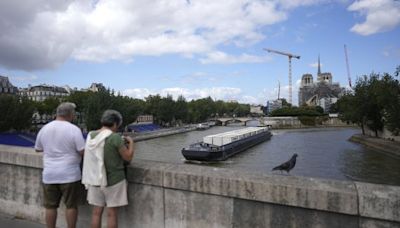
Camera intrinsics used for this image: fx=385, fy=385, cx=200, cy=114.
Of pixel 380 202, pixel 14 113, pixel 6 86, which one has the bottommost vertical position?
pixel 380 202

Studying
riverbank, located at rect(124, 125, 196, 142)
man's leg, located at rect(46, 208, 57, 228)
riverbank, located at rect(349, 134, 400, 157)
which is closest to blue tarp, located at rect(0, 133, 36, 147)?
riverbank, located at rect(124, 125, 196, 142)

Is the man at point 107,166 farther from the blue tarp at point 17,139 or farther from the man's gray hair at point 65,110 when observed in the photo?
the blue tarp at point 17,139

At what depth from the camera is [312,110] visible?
152 meters

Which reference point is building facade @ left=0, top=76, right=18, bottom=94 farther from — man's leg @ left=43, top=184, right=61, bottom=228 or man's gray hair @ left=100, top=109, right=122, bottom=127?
man's gray hair @ left=100, top=109, right=122, bottom=127

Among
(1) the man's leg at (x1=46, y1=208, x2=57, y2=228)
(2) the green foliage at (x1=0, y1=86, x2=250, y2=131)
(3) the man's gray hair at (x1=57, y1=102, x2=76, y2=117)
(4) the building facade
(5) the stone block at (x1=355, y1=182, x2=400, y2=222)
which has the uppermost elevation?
(4) the building facade

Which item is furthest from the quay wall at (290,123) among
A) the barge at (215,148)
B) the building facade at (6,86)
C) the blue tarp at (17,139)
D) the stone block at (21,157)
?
the stone block at (21,157)

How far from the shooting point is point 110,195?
14.9ft

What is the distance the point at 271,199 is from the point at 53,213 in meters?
2.82

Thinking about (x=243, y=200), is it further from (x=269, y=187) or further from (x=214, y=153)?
(x=214, y=153)

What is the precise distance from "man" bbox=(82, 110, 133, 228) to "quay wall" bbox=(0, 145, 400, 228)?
437 millimetres

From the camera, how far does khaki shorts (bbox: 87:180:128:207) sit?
14.9ft

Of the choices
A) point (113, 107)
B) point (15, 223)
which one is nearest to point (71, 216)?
point (15, 223)

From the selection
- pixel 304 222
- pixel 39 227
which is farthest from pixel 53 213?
pixel 304 222

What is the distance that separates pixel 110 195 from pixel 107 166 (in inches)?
15.1
